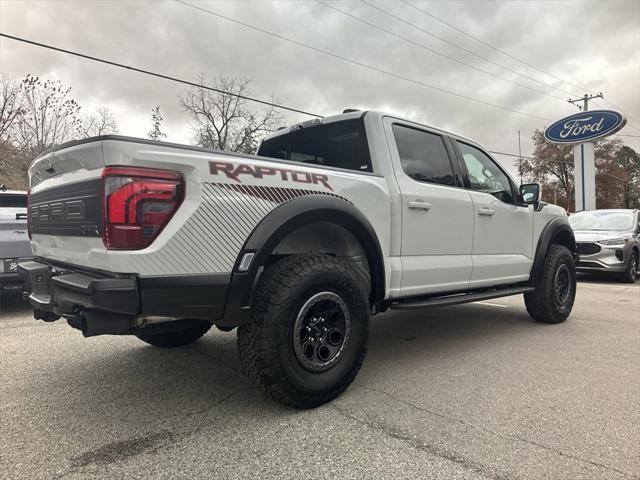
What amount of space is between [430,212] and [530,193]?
183cm

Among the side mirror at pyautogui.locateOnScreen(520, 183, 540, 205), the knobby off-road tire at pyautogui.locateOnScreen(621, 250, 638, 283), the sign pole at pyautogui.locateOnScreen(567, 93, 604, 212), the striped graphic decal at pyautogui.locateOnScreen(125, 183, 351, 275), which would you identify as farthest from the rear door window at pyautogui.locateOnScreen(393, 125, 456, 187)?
the sign pole at pyautogui.locateOnScreen(567, 93, 604, 212)

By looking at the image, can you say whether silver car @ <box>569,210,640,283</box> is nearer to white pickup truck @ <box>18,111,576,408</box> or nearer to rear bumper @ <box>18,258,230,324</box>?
white pickup truck @ <box>18,111,576,408</box>

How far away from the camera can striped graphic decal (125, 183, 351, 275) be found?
2.19 m

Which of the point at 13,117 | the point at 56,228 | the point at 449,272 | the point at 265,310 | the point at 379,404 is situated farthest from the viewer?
the point at 13,117

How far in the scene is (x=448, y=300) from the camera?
3.74m

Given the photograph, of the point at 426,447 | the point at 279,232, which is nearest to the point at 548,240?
the point at 426,447

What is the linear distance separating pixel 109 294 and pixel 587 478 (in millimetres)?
2376

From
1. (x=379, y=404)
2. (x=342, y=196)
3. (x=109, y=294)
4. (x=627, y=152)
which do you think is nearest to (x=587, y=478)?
(x=379, y=404)

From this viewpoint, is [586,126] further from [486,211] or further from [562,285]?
[486,211]

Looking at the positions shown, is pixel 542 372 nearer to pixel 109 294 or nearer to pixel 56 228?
pixel 109 294

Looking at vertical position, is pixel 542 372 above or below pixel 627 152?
below

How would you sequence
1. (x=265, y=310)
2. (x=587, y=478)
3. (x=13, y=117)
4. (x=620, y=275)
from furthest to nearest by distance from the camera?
(x=13, y=117), (x=620, y=275), (x=265, y=310), (x=587, y=478)

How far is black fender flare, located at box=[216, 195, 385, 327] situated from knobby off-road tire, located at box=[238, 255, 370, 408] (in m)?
0.11

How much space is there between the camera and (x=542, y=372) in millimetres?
3521
